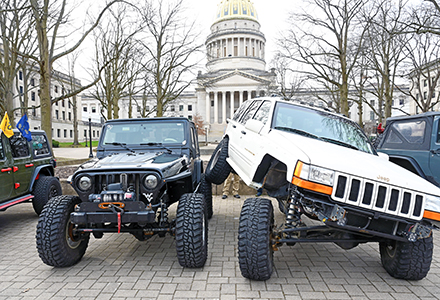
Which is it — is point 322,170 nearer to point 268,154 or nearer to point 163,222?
point 268,154

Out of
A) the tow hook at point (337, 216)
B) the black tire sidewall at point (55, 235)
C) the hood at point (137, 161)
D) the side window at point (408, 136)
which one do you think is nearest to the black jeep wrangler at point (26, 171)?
the black tire sidewall at point (55, 235)

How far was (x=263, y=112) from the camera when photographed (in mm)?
5172

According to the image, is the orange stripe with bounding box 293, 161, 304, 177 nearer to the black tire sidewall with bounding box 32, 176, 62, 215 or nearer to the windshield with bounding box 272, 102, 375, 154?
the windshield with bounding box 272, 102, 375, 154

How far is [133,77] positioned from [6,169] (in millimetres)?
19938

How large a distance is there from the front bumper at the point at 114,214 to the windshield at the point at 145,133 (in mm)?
1897

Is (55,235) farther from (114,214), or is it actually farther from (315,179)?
(315,179)

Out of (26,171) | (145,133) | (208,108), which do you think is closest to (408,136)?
(145,133)

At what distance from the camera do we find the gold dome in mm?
82188

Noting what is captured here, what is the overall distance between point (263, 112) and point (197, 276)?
2682 mm

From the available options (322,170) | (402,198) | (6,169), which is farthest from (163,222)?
(6,169)

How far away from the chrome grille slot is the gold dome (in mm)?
85582

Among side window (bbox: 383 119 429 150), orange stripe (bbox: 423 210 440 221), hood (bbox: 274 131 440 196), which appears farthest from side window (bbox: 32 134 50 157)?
side window (bbox: 383 119 429 150)

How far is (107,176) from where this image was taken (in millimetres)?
3922

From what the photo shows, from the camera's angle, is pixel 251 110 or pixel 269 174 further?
pixel 251 110
